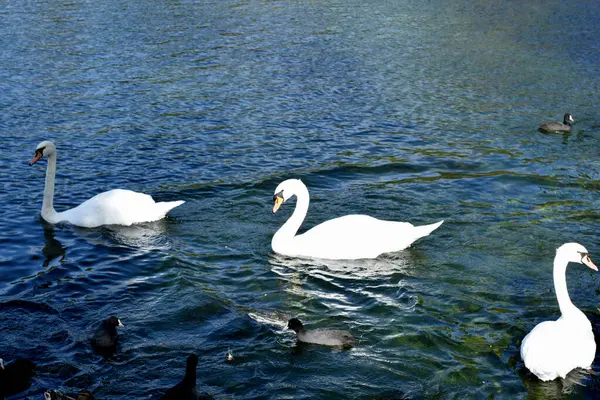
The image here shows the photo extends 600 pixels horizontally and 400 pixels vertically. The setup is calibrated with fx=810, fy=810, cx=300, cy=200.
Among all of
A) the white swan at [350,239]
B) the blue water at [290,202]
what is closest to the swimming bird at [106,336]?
the blue water at [290,202]

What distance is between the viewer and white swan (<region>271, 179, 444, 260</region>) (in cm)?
1219

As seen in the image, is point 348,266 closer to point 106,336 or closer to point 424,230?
point 424,230

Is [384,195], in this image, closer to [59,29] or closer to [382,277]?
[382,277]

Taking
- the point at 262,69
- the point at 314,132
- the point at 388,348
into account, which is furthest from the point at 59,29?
the point at 388,348

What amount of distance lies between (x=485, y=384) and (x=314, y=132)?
10.8m

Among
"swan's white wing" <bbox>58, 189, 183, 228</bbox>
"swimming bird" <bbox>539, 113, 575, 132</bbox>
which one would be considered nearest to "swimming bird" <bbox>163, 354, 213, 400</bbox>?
"swan's white wing" <bbox>58, 189, 183, 228</bbox>

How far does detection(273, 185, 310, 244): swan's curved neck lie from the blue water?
0.36 metres

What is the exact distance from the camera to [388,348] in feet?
31.9

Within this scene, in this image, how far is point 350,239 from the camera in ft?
39.9

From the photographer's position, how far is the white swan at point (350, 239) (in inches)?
480

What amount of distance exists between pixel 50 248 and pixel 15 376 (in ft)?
15.1

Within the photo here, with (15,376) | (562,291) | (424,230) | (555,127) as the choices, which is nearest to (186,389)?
(15,376)

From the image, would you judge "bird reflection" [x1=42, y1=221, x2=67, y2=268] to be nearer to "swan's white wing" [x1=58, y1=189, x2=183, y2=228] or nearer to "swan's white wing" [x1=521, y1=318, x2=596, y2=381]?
"swan's white wing" [x1=58, y1=189, x2=183, y2=228]

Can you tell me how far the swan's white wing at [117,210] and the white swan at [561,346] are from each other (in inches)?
264
